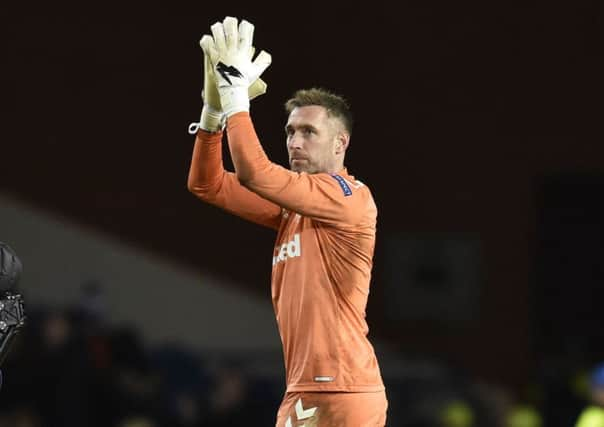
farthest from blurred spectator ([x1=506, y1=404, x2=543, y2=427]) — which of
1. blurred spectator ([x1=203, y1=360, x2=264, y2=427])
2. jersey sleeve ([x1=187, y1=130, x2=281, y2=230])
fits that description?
jersey sleeve ([x1=187, y1=130, x2=281, y2=230])

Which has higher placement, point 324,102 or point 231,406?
point 324,102

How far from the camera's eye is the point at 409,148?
10.5m

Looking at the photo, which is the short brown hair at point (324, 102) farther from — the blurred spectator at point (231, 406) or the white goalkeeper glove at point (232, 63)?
the blurred spectator at point (231, 406)

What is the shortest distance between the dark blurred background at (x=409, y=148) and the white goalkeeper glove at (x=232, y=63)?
245 inches

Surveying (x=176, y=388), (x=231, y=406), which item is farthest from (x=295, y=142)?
(x=176, y=388)

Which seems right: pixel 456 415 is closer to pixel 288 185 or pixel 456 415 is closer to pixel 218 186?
pixel 218 186

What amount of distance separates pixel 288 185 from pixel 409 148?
6676mm

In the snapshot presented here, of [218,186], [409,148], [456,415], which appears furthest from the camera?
[409,148]

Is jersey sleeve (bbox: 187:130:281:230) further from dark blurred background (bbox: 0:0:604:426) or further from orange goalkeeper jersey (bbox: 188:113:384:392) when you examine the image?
dark blurred background (bbox: 0:0:604:426)

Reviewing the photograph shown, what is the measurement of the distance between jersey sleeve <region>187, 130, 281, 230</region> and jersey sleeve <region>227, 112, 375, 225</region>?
0.39 meters

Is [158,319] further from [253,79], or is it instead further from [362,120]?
[253,79]

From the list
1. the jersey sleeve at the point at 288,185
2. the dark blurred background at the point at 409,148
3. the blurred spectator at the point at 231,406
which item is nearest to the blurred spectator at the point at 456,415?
the dark blurred background at the point at 409,148

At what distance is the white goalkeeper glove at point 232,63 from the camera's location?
12.9 ft

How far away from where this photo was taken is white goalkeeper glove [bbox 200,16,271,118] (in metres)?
3.95
